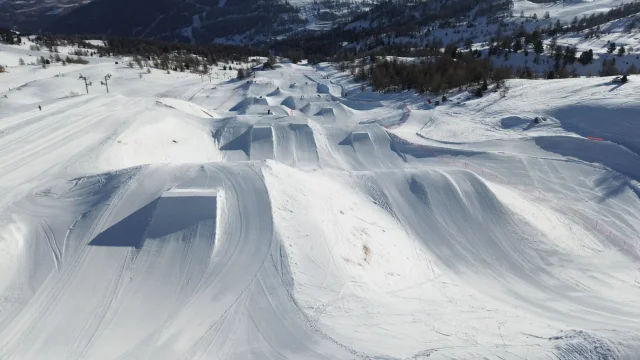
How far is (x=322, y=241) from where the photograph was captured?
39.0 feet

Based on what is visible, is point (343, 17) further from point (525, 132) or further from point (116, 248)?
point (116, 248)

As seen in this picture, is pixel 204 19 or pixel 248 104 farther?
pixel 204 19

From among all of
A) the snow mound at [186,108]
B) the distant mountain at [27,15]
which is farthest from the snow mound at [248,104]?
the distant mountain at [27,15]

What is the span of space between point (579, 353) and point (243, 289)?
7895 mm

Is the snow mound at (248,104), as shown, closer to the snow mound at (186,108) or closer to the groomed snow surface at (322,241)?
the snow mound at (186,108)

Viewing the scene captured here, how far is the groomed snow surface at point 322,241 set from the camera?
8.50 metres

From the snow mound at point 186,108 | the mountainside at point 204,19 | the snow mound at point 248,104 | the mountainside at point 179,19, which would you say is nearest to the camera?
the snow mound at point 186,108

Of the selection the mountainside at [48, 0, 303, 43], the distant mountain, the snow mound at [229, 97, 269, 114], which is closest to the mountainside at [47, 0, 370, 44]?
the mountainside at [48, 0, 303, 43]

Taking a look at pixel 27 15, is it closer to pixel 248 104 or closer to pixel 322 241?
pixel 248 104

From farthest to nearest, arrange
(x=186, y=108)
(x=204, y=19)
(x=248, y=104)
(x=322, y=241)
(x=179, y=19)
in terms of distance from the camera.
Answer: (x=179, y=19) → (x=204, y=19) → (x=248, y=104) → (x=186, y=108) → (x=322, y=241)

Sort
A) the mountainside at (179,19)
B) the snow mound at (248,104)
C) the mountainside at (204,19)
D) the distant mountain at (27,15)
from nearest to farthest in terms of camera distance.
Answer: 1. the snow mound at (248,104)
2. the mountainside at (204,19)
3. the mountainside at (179,19)
4. the distant mountain at (27,15)

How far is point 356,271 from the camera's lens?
439 inches

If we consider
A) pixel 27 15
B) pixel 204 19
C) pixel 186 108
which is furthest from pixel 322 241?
pixel 27 15

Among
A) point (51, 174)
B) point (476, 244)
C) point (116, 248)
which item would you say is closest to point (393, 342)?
point (476, 244)
